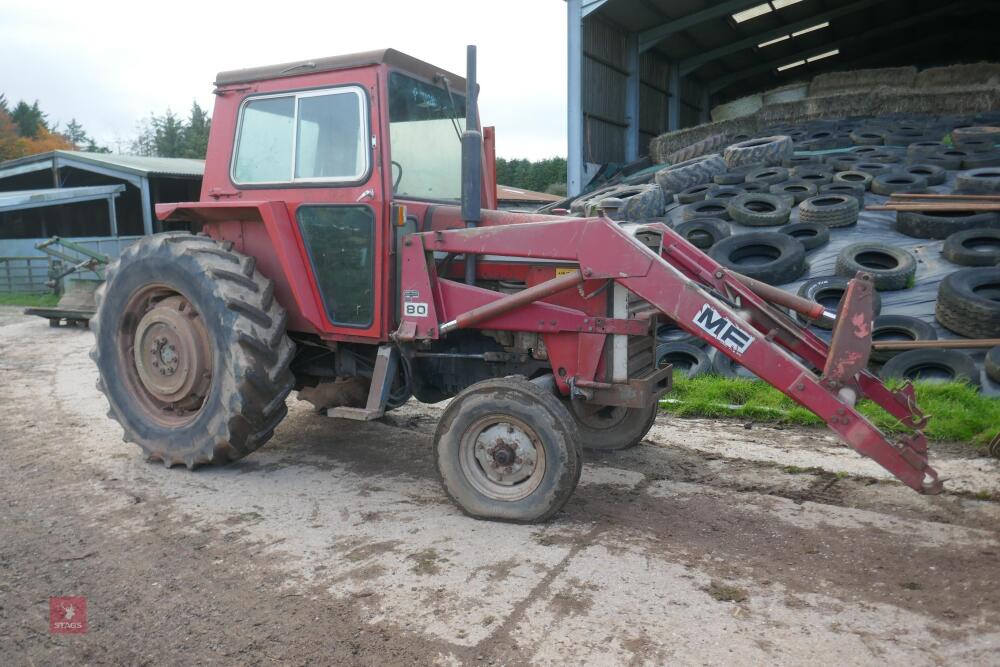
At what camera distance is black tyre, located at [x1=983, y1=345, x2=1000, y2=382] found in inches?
230

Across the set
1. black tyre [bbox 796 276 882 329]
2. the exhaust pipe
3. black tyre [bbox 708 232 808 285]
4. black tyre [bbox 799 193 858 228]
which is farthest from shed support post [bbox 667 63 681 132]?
the exhaust pipe

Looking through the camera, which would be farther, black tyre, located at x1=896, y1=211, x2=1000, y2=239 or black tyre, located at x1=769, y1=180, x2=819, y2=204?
black tyre, located at x1=769, y1=180, x2=819, y2=204

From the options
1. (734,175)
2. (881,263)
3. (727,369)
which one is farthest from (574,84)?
(727,369)

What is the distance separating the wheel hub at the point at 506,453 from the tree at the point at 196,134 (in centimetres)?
4154

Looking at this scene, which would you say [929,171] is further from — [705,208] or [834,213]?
[705,208]

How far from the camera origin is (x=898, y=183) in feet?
33.1

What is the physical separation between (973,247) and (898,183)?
2.47 metres

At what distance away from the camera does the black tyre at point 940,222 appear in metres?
8.19

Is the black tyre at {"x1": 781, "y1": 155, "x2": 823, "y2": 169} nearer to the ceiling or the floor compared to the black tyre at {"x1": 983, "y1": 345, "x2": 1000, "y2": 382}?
nearer to the ceiling

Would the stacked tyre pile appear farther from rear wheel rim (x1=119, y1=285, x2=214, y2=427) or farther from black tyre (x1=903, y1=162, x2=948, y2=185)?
rear wheel rim (x1=119, y1=285, x2=214, y2=427)

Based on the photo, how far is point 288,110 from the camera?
4.77 meters

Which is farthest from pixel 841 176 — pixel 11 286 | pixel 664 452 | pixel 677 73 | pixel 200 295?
pixel 11 286

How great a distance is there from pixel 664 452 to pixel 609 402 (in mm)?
1166

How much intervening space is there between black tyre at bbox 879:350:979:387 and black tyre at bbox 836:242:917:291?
124 cm
